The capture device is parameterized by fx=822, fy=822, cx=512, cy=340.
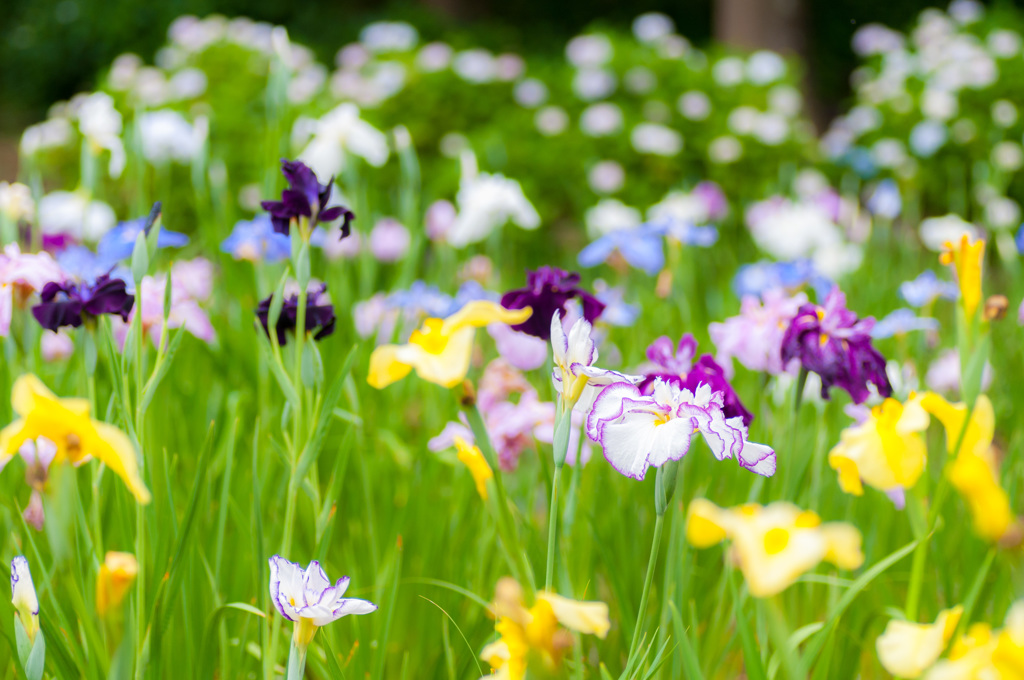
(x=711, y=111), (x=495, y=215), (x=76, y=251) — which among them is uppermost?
(x=76, y=251)

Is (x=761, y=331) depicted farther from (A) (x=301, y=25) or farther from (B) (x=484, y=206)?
(A) (x=301, y=25)

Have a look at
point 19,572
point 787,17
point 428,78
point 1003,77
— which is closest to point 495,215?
point 19,572

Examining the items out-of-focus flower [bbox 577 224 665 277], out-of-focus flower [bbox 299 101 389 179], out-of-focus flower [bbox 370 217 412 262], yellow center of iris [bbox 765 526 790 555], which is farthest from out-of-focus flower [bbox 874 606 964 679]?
out-of-focus flower [bbox 370 217 412 262]

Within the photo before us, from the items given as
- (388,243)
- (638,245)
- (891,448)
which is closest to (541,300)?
(891,448)

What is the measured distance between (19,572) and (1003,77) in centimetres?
536

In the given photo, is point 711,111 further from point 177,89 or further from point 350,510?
point 350,510

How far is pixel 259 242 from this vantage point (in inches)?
57.8

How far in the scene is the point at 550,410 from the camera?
111cm

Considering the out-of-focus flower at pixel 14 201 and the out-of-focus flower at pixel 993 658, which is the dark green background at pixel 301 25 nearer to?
the out-of-focus flower at pixel 14 201

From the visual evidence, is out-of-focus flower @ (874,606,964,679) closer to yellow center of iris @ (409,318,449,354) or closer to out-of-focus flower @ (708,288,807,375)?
yellow center of iris @ (409,318,449,354)

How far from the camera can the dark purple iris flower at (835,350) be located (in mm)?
886

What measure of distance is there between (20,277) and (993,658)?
3.19 feet

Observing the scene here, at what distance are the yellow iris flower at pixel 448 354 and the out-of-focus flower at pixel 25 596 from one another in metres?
0.29

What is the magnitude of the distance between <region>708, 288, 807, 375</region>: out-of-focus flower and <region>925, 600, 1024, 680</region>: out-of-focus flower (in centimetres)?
56
